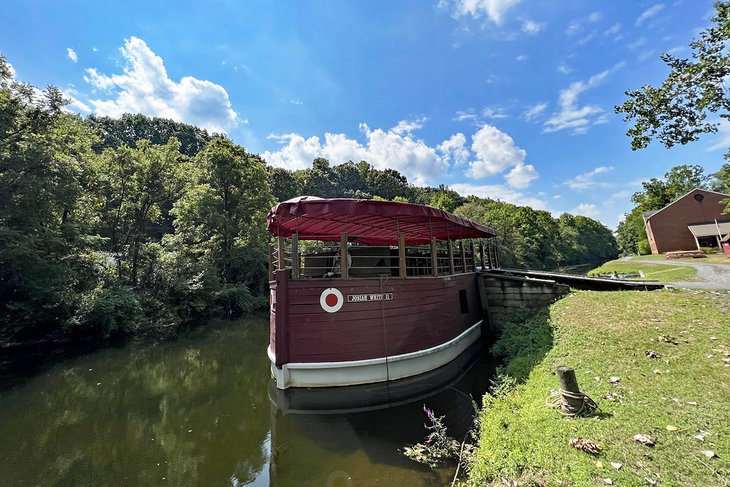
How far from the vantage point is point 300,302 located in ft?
22.6

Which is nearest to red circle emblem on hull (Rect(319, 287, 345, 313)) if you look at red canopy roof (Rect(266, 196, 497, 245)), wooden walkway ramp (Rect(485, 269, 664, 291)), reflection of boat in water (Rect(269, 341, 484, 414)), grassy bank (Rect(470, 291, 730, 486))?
red canopy roof (Rect(266, 196, 497, 245))

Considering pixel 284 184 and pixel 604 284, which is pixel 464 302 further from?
pixel 284 184

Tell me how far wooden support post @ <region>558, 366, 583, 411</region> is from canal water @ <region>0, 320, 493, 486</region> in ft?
5.85

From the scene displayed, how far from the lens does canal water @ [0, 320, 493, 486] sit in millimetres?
4512

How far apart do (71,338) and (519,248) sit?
47257 mm

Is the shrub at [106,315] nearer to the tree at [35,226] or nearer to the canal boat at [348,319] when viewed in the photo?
the tree at [35,226]

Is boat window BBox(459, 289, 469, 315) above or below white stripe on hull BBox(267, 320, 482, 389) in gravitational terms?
above

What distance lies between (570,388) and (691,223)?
146ft

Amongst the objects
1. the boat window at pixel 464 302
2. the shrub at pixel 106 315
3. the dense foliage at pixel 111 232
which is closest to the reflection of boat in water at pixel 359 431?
the boat window at pixel 464 302

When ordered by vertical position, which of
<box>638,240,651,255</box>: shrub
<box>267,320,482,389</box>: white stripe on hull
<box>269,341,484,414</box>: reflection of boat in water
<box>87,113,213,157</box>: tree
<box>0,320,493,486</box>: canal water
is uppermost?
<box>87,113,213,157</box>: tree

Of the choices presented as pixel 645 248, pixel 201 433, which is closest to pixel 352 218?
pixel 201 433

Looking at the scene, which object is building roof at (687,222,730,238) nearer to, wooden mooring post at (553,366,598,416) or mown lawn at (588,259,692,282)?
mown lawn at (588,259,692,282)

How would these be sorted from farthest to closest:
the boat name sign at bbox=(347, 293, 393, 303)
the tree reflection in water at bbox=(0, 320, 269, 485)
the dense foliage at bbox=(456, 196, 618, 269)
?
the dense foliage at bbox=(456, 196, 618, 269) < the boat name sign at bbox=(347, 293, 393, 303) < the tree reflection in water at bbox=(0, 320, 269, 485)

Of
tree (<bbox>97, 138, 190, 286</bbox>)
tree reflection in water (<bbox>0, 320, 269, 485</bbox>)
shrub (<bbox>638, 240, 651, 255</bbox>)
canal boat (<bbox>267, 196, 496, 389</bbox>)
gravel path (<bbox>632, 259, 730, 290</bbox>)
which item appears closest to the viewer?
tree reflection in water (<bbox>0, 320, 269, 485</bbox>)
